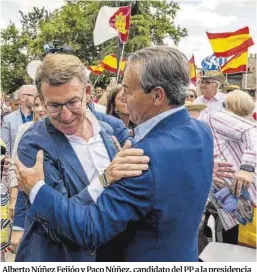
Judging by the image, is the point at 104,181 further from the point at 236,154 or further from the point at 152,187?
the point at 236,154

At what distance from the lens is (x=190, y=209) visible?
1801 mm

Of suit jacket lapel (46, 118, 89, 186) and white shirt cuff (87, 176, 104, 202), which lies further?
suit jacket lapel (46, 118, 89, 186)

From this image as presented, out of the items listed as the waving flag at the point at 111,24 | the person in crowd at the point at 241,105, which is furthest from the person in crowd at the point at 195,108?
the waving flag at the point at 111,24

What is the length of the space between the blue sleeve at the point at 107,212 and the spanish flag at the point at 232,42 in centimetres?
696

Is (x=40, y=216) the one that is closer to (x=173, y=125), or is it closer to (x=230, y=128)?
(x=173, y=125)

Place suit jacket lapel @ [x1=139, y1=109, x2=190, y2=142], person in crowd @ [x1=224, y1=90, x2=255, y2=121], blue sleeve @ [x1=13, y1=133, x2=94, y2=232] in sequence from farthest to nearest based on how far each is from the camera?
person in crowd @ [x1=224, y1=90, x2=255, y2=121]
blue sleeve @ [x1=13, y1=133, x2=94, y2=232]
suit jacket lapel @ [x1=139, y1=109, x2=190, y2=142]

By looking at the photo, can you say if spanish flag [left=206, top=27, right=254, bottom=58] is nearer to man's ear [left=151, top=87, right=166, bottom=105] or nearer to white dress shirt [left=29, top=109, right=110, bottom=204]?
white dress shirt [left=29, top=109, right=110, bottom=204]

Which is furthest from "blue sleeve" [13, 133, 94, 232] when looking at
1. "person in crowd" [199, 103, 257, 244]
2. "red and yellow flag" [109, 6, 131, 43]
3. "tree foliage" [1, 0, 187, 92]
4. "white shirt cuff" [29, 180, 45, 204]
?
"tree foliage" [1, 0, 187, 92]

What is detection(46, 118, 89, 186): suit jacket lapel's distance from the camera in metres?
2.01

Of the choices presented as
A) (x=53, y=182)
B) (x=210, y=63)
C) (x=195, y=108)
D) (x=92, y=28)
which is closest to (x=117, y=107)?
(x=195, y=108)

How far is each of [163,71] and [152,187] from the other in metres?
0.38

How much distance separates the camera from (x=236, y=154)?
3705 millimetres

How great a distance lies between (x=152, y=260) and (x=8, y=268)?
775mm

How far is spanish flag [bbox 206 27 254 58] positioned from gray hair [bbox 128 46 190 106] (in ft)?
22.1
